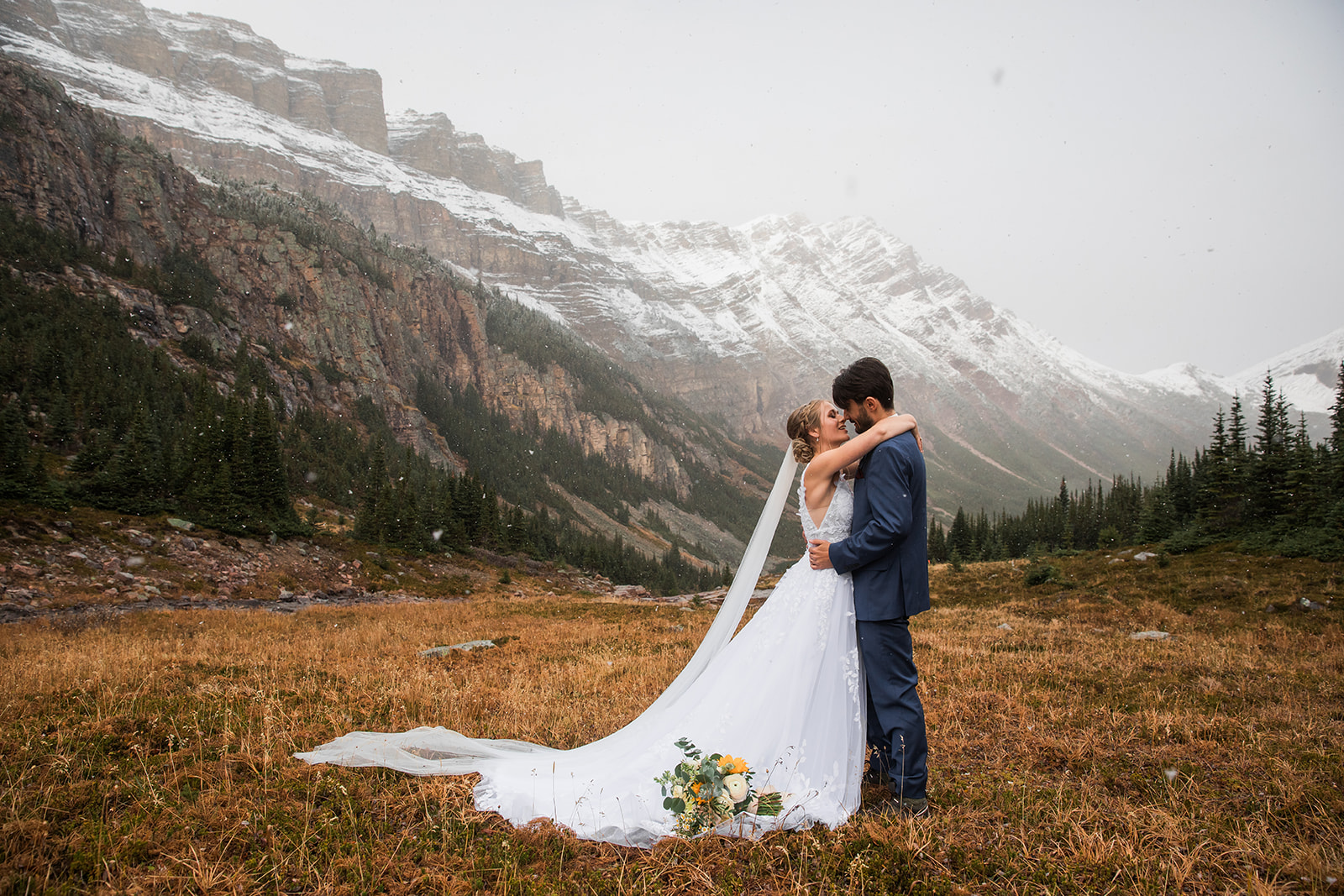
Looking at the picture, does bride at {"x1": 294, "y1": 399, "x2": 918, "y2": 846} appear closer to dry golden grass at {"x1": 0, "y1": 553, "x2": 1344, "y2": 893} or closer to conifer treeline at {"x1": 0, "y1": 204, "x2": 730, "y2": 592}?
dry golden grass at {"x1": 0, "y1": 553, "x2": 1344, "y2": 893}

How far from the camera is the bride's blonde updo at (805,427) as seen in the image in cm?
525

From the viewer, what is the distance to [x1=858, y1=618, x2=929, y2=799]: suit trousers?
14.9 feet

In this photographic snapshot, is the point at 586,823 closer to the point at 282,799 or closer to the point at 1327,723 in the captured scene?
the point at 282,799

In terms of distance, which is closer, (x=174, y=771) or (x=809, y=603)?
(x=174, y=771)

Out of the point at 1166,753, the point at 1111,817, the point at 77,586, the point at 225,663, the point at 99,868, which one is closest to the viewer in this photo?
the point at 99,868

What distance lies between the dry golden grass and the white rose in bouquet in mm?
309

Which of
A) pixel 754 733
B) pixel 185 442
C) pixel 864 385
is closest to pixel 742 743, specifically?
pixel 754 733

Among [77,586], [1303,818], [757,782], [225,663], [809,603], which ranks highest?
[809,603]

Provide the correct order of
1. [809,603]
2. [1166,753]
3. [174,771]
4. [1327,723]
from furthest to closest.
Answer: [1327,723]
[1166,753]
[809,603]
[174,771]

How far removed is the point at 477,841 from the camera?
13.1 ft

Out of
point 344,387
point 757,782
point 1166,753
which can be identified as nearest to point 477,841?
point 757,782

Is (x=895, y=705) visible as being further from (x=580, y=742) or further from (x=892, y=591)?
(x=580, y=742)

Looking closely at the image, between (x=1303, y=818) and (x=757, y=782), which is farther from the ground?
(x=1303, y=818)

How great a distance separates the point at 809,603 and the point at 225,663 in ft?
30.4
